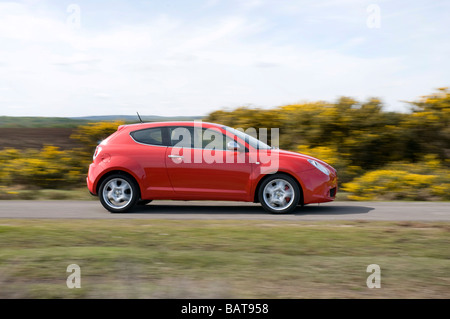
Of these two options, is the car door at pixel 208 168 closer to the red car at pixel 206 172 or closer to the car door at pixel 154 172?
the red car at pixel 206 172

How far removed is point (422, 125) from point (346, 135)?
223cm

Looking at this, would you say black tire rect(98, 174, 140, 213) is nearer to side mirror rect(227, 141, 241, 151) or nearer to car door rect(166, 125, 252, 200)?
car door rect(166, 125, 252, 200)

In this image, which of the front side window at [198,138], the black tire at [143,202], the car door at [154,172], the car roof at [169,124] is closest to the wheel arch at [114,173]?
the car door at [154,172]

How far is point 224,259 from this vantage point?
249 inches

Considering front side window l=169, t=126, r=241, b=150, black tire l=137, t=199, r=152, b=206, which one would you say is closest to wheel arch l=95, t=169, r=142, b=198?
front side window l=169, t=126, r=241, b=150

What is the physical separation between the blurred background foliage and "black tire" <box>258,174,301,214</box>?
4509 millimetres

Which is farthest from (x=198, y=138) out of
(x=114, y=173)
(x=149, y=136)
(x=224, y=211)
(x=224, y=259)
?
(x=224, y=259)

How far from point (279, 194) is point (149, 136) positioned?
254cm

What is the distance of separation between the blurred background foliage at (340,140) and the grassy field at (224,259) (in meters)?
6.29

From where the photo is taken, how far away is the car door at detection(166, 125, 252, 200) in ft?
33.1

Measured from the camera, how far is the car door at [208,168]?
10.1 m

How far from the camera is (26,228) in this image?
8.18 meters

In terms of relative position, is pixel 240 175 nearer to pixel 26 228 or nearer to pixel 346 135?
pixel 26 228

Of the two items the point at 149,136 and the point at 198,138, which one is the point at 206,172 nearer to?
the point at 198,138
